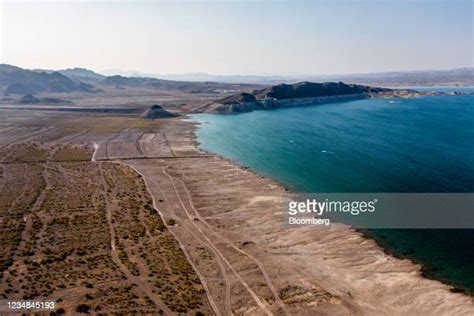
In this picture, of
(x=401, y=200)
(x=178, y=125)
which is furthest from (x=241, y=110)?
(x=401, y=200)

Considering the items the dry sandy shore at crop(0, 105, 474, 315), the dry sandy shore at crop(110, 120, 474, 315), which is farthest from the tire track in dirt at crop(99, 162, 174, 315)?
the dry sandy shore at crop(110, 120, 474, 315)

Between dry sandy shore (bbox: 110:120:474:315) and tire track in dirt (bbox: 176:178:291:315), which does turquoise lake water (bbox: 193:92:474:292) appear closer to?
dry sandy shore (bbox: 110:120:474:315)

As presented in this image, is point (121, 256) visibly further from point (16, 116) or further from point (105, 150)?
point (16, 116)

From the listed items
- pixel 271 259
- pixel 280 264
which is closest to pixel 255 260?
pixel 271 259

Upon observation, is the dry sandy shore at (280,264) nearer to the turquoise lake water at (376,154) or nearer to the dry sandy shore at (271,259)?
the dry sandy shore at (271,259)

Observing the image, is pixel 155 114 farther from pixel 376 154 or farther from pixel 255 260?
pixel 255 260

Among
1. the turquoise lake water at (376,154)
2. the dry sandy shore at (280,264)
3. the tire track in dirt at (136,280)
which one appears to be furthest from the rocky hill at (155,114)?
the tire track in dirt at (136,280)
